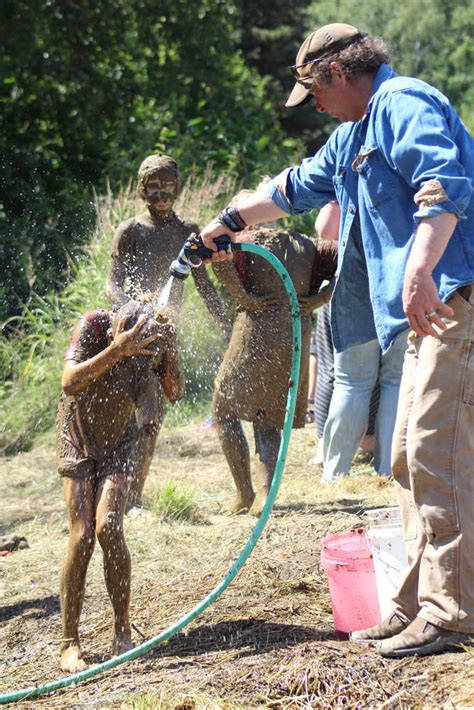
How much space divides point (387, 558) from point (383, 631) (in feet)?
0.90

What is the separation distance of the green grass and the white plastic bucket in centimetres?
235

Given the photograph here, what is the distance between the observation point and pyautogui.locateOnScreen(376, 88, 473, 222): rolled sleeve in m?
3.10

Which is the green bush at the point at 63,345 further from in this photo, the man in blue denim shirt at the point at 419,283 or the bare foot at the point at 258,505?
the man in blue denim shirt at the point at 419,283

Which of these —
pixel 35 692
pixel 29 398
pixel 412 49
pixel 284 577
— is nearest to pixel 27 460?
pixel 29 398

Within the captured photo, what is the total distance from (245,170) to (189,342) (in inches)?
171

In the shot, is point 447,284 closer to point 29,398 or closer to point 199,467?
point 199,467

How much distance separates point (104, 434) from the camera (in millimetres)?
4086

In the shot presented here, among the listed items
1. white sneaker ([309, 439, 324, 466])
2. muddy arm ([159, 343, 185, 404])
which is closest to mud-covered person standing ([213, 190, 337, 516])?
white sneaker ([309, 439, 324, 466])

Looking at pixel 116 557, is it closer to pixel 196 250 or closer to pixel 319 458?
pixel 196 250

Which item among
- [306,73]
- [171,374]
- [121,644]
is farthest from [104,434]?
[306,73]

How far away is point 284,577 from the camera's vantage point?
14.9ft

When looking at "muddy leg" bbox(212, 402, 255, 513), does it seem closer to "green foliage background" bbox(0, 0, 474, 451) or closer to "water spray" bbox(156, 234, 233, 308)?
"water spray" bbox(156, 234, 233, 308)

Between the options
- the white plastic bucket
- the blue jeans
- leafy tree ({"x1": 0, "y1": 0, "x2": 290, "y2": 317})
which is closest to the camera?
the white plastic bucket

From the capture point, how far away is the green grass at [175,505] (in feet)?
19.8
